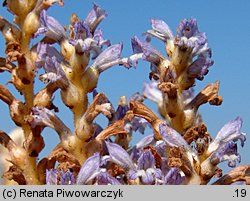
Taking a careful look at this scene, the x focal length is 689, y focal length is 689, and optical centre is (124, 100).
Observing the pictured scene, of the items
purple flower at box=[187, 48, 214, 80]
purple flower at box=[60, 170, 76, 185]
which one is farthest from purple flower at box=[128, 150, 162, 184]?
purple flower at box=[187, 48, 214, 80]

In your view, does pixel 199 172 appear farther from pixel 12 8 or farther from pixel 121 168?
pixel 12 8

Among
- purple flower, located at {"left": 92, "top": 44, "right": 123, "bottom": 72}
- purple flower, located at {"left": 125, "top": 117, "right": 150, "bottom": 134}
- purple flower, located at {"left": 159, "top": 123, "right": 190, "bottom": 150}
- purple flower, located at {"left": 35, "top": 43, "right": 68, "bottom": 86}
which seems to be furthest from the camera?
purple flower, located at {"left": 125, "top": 117, "right": 150, "bottom": 134}

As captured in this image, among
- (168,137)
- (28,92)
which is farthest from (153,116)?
(28,92)

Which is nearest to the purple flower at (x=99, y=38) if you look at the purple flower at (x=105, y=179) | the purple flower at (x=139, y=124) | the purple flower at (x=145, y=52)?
the purple flower at (x=145, y=52)

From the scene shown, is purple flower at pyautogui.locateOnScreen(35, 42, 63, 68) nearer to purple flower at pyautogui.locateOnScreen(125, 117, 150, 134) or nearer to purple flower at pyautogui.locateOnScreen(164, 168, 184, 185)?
purple flower at pyautogui.locateOnScreen(125, 117, 150, 134)

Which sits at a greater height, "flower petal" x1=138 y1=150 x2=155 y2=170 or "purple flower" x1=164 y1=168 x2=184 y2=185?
"flower petal" x1=138 y1=150 x2=155 y2=170

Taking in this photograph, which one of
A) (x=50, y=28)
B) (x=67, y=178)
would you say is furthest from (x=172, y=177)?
(x=50, y=28)

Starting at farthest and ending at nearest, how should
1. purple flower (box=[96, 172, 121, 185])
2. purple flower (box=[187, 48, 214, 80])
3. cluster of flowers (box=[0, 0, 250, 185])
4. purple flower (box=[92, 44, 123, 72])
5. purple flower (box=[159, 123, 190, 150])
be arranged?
purple flower (box=[92, 44, 123, 72]), purple flower (box=[187, 48, 214, 80]), cluster of flowers (box=[0, 0, 250, 185]), purple flower (box=[159, 123, 190, 150]), purple flower (box=[96, 172, 121, 185])
